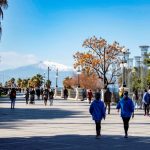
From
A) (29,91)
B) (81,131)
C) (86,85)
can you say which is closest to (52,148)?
(81,131)

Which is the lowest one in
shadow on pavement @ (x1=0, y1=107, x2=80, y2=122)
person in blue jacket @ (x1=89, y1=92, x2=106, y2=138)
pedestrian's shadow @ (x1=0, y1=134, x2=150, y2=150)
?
pedestrian's shadow @ (x1=0, y1=134, x2=150, y2=150)

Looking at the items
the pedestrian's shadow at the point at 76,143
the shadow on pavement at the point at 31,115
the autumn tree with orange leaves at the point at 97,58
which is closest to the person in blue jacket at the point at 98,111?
the pedestrian's shadow at the point at 76,143

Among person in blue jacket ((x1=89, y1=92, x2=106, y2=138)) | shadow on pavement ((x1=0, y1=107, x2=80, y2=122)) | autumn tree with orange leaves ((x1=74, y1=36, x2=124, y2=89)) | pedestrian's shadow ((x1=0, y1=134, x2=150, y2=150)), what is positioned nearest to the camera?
pedestrian's shadow ((x1=0, y1=134, x2=150, y2=150))

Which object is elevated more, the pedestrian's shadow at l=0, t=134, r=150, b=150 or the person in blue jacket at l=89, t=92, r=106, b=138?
the person in blue jacket at l=89, t=92, r=106, b=138

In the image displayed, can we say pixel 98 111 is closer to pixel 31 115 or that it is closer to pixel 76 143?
pixel 76 143

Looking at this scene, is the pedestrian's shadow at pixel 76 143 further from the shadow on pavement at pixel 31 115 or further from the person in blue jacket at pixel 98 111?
the shadow on pavement at pixel 31 115

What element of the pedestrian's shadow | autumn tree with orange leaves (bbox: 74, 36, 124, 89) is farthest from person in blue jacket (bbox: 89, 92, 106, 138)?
autumn tree with orange leaves (bbox: 74, 36, 124, 89)

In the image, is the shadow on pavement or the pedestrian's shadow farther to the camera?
the shadow on pavement

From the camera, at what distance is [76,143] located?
53.8 ft

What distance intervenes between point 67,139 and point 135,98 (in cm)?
2354

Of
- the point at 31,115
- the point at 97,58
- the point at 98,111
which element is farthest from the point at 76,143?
the point at 97,58

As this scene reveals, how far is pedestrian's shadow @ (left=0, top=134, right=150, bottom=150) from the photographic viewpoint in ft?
50.4

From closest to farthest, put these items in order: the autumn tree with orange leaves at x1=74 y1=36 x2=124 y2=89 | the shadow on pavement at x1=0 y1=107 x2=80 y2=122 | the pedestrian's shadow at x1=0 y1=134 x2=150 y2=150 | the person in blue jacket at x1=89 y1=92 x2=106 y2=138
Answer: the pedestrian's shadow at x1=0 y1=134 x2=150 y2=150 → the person in blue jacket at x1=89 y1=92 x2=106 y2=138 → the shadow on pavement at x1=0 y1=107 x2=80 y2=122 → the autumn tree with orange leaves at x1=74 y1=36 x2=124 y2=89

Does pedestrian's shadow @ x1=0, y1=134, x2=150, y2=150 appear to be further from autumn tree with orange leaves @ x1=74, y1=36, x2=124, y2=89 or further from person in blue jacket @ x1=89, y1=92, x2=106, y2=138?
autumn tree with orange leaves @ x1=74, y1=36, x2=124, y2=89
